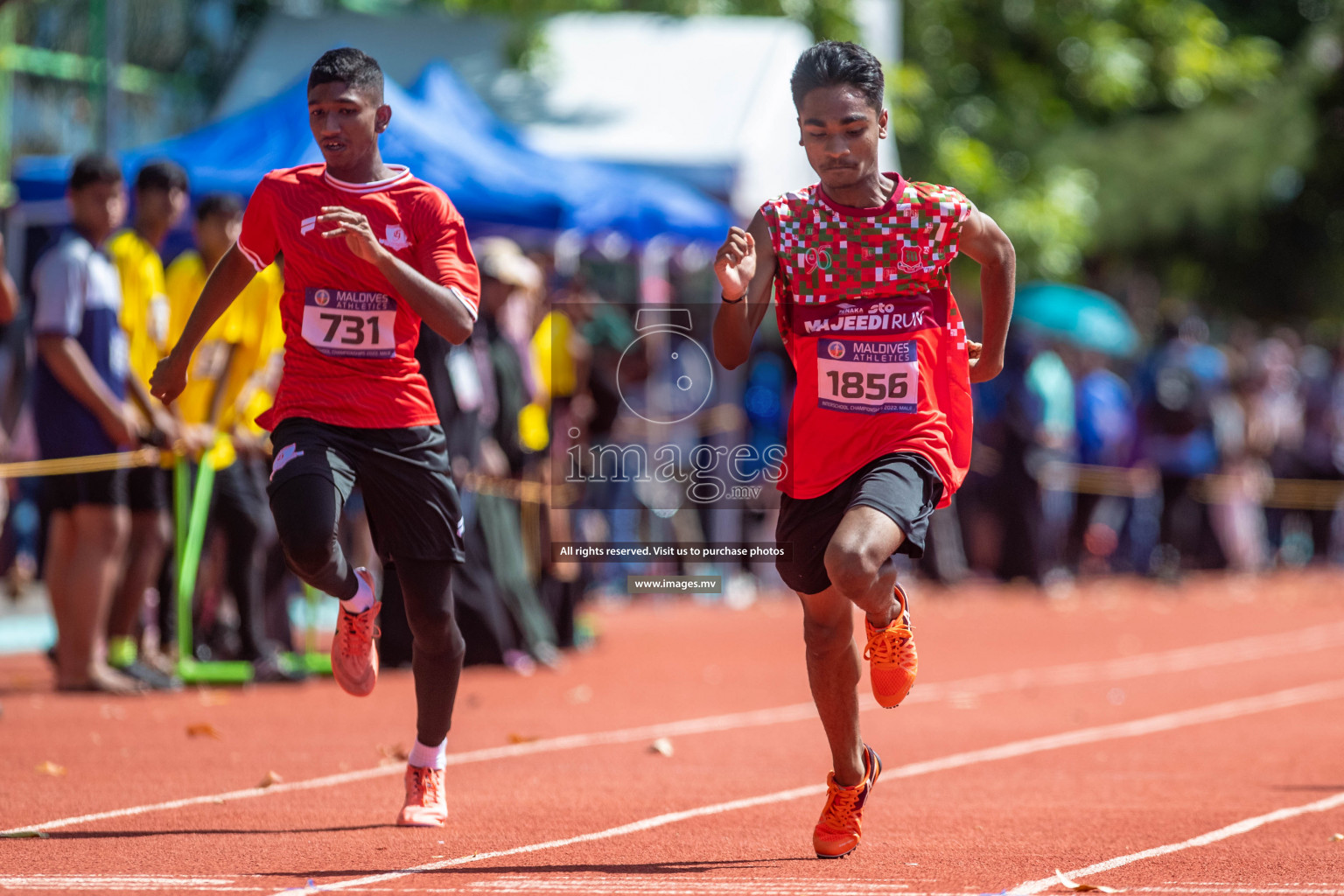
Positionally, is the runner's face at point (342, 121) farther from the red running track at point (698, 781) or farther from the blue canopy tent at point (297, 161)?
the blue canopy tent at point (297, 161)

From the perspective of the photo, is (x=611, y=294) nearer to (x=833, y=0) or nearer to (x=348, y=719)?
(x=833, y=0)

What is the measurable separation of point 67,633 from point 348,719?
1.55m

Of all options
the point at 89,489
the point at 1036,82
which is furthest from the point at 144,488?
the point at 1036,82

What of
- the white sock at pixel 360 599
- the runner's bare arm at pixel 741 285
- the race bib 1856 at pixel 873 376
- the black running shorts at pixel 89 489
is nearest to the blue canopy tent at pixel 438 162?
the black running shorts at pixel 89 489

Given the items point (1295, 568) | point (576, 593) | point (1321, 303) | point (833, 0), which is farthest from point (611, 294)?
point (1321, 303)

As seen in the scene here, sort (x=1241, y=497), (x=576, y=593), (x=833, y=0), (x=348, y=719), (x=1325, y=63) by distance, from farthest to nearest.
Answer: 1. (x=1325, y=63)
2. (x=833, y=0)
3. (x=1241, y=497)
4. (x=576, y=593)
5. (x=348, y=719)

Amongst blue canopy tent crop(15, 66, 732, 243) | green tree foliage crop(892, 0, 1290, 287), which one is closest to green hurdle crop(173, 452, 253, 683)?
blue canopy tent crop(15, 66, 732, 243)

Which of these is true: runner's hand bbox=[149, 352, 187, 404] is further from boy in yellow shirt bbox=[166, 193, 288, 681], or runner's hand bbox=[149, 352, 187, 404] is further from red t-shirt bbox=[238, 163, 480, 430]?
boy in yellow shirt bbox=[166, 193, 288, 681]

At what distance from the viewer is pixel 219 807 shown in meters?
6.76

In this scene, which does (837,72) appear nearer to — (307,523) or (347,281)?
(347,281)

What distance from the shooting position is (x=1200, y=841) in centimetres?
626

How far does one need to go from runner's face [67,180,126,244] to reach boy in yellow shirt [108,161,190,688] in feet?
1.26

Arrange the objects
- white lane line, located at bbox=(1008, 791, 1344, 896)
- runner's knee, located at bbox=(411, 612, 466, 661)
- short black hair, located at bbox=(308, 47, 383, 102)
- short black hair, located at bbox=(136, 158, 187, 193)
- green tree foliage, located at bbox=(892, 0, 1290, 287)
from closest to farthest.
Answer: white lane line, located at bbox=(1008, 791, 1344, 896) < short black hair, located at bbox=(308, 47, 383, 102) < runner's knee, located at bbox=(411, 612, 466, 661) < short black hair, located at bbox=(136, 158, 187, 193) < green tree foliage, located at bbox=(892, 0, 1290, 287)

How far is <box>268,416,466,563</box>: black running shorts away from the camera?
616 centimetres
